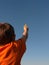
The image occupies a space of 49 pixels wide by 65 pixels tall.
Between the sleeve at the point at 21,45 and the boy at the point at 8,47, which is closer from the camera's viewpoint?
the boy at the point at 8,47

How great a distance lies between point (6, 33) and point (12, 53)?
1.42 ft

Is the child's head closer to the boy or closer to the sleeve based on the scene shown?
the boy

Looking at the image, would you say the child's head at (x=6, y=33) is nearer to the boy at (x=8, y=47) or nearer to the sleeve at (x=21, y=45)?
the boy at (x=8, y=47)

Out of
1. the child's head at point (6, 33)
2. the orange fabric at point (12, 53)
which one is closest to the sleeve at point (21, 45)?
the orange fabric at point (12, 53)

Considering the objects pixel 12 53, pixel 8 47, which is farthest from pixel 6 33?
pixel 12 53

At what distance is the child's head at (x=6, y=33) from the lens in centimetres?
1247

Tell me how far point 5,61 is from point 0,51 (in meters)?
0.23

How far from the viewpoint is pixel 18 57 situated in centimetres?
1269

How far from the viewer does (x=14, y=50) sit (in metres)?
12.7

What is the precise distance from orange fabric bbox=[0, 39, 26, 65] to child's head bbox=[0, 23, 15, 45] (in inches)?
3.7

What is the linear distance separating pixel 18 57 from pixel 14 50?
162mm

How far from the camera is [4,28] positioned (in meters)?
12.5

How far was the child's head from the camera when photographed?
12.5 m

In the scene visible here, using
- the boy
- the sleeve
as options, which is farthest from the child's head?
the sleeve
